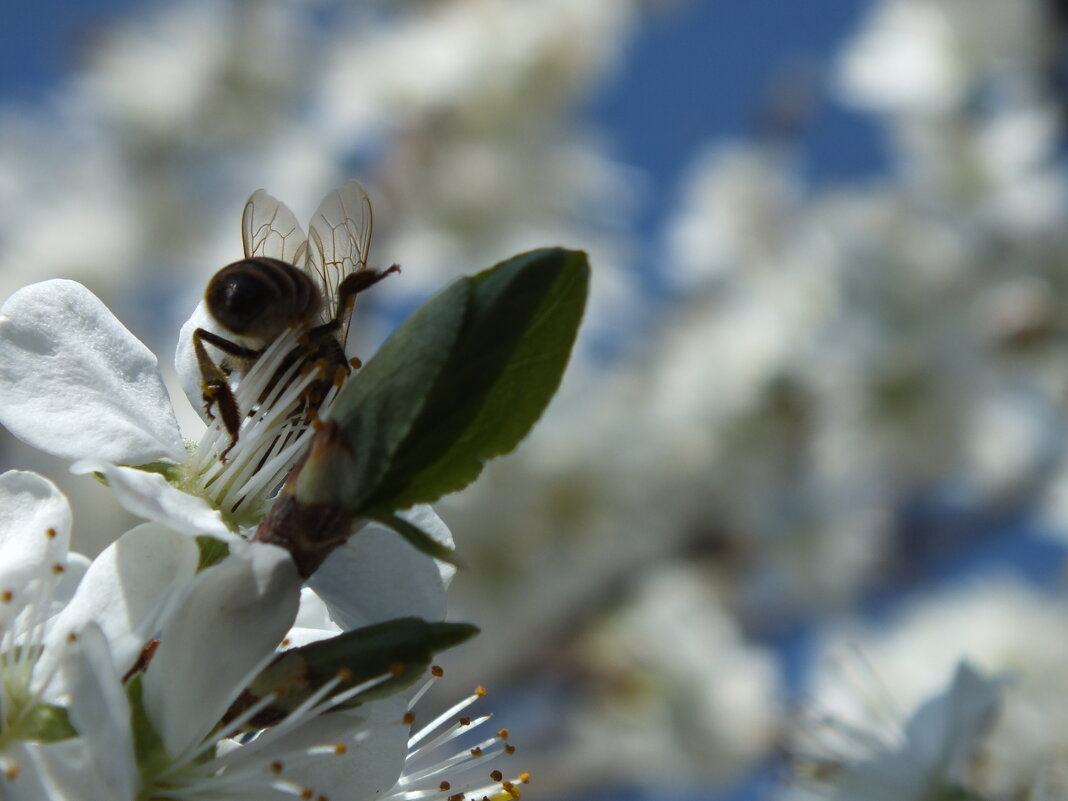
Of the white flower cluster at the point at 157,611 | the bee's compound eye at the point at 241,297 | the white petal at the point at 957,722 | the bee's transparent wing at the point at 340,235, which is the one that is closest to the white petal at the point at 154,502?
the white flower cluster at the point at 157,611

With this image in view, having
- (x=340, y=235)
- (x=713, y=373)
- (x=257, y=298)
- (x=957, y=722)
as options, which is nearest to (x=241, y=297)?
(x=257, y=298)

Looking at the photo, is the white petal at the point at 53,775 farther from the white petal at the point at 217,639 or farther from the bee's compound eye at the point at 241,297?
the bee's compound eye at the point at 241,297

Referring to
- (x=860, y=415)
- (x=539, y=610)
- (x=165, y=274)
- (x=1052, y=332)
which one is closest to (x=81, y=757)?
(x=539, y=610)

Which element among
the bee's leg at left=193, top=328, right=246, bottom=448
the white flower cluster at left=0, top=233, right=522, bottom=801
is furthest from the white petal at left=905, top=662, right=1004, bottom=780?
the bee's leg at left=193, top=328, right=246, bottom=448

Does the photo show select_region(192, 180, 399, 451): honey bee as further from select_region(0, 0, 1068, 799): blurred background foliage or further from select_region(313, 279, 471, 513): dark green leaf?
select_region(0, 0, 1068, 799): blurred background foliage

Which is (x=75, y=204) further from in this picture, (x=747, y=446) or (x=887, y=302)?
(x=887, y=302)

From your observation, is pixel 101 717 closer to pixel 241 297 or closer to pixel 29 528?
pixel 29 528
